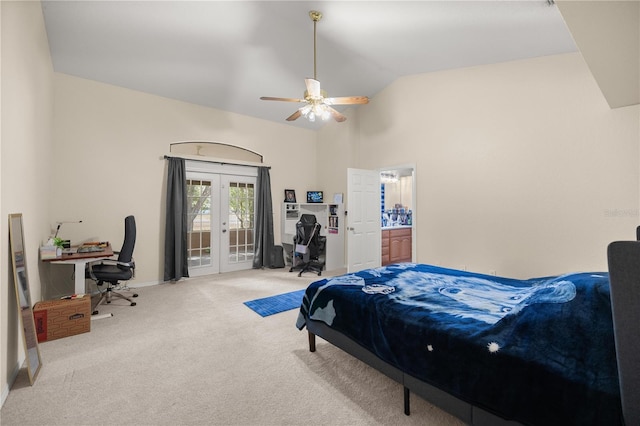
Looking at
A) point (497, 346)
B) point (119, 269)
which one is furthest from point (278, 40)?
point (497, 346)

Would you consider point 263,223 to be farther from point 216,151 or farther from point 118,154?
point 118,154

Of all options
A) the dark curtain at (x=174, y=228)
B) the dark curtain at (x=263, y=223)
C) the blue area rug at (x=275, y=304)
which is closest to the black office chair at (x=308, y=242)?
the dark curtain at (x=263, y=223)

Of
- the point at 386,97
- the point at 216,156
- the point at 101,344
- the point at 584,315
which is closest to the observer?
the point at 584,315

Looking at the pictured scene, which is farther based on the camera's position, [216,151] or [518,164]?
[216,151]

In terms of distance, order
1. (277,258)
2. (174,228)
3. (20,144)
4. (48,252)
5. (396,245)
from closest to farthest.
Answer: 1. (20,144)
2. (48,252)
3. (174,228)
4. (277,258)
5. (396,245)

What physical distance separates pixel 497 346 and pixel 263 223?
497 cm

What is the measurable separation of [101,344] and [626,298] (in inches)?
147

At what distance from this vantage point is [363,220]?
205 inches

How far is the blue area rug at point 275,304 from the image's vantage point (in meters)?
3.50

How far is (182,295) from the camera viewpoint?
4.14 metres

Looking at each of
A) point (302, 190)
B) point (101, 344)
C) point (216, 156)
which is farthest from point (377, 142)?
point (101, 344)

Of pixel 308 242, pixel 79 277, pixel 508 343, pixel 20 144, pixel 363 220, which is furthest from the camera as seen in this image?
pixel 308 242

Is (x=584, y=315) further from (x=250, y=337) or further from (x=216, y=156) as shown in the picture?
(x=216, y=156)

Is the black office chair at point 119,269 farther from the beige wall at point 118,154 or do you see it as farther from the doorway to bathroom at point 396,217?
the doorway to bathroom at point 396,217
